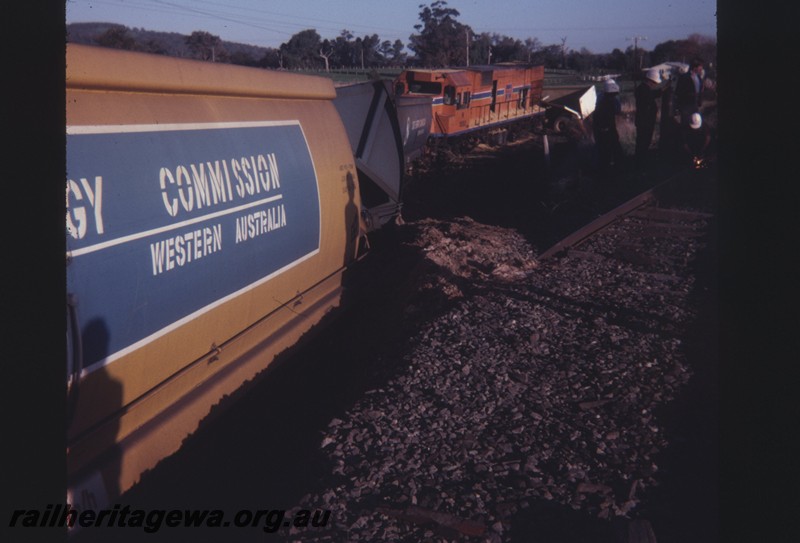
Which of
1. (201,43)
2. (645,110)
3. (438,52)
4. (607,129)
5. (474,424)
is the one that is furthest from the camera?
(438,52)

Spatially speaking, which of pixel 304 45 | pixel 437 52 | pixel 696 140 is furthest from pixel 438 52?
pixel 696 140

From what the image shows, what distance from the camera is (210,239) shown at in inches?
156

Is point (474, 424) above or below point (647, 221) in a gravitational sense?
below

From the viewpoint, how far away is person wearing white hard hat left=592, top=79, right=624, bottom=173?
52.4 ft

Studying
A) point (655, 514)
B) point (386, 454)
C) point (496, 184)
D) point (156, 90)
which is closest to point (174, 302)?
point (156, 90)

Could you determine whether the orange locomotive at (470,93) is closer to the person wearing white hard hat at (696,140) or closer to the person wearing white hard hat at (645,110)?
the person wearing white hard hat at (645,110)

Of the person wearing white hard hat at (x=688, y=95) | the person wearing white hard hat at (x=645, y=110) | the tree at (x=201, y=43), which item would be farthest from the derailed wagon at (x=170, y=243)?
the tree at (x=201, y=43)

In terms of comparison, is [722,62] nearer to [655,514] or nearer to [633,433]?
[655,514]

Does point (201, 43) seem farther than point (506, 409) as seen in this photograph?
Yes

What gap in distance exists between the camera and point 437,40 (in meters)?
65.8

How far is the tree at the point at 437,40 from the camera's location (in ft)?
208

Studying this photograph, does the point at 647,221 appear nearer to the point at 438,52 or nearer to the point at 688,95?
the point at 688,95

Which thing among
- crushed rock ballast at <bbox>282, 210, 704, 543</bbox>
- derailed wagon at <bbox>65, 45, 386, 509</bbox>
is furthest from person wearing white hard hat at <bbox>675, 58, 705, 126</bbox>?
derailed wagon at <bbox>65, 45, 386, 509</bbox>

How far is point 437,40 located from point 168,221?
66308mm
